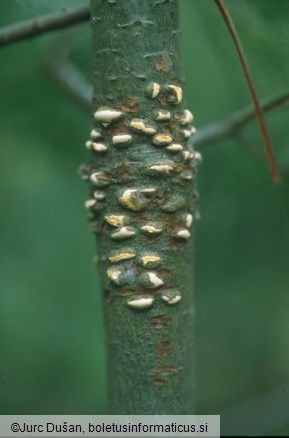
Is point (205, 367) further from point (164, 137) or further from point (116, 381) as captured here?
point (164, 137)

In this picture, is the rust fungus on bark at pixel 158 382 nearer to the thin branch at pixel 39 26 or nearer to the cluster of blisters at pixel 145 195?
the cluster of blisters at pixel 145 195

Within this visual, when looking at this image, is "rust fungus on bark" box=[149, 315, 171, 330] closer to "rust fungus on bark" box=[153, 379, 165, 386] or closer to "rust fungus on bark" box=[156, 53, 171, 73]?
"rust fungus on bark" box=[153, 379, 165, 386]

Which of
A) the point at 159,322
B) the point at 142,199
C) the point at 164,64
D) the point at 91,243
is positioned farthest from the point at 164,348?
the point at 91,243

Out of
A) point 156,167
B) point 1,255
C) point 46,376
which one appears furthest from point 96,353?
point 156,167

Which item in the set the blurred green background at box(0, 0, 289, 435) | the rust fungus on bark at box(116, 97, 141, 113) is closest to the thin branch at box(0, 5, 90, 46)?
the blurred green background at box(0, 0, 289, 435)

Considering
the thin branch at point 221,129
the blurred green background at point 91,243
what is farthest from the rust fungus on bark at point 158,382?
the thin branch at point 221,129

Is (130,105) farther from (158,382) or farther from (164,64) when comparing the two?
(158,382)
